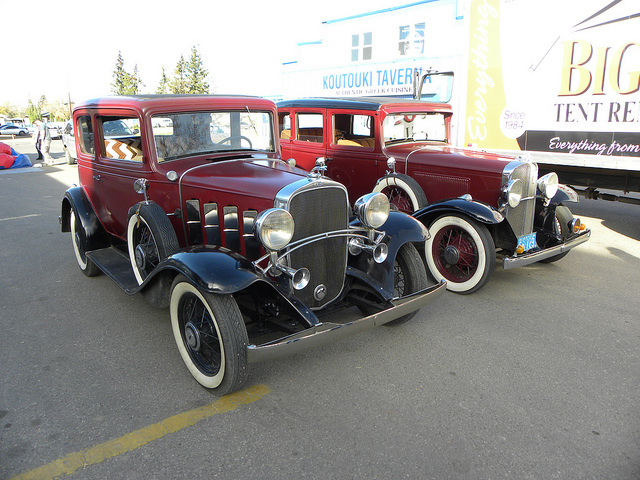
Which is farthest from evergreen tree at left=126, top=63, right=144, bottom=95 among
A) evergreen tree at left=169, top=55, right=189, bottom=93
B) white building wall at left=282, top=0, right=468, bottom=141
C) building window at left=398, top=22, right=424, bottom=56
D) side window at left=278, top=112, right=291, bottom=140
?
side window at left=278, top=112, right=291, bottom=140

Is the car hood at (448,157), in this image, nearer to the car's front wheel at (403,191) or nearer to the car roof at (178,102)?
the car's front wheel at (403,191)

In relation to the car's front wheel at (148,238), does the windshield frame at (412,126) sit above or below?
above

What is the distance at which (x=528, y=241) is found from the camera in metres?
4.26

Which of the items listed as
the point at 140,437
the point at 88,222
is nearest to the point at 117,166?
the point at 88,222

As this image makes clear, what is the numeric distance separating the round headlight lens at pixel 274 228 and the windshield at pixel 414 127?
3.16m

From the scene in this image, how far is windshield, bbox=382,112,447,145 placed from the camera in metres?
5.41

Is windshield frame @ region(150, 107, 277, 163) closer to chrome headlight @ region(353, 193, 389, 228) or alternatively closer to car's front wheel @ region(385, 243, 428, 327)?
chrome headlight @ region(353, 193, 389, 228)

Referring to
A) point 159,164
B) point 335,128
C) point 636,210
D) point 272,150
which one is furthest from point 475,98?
point 159,164

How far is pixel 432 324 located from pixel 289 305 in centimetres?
142

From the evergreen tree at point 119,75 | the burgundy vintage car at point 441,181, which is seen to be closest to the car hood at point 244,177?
the burgundy vintage car at point 441,181

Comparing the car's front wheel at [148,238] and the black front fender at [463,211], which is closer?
the car's front wheel at [148,238]

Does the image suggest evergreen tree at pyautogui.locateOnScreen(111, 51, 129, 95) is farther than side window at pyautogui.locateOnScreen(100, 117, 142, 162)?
Yes

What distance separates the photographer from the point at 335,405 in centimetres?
259

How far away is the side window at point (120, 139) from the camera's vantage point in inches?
149
